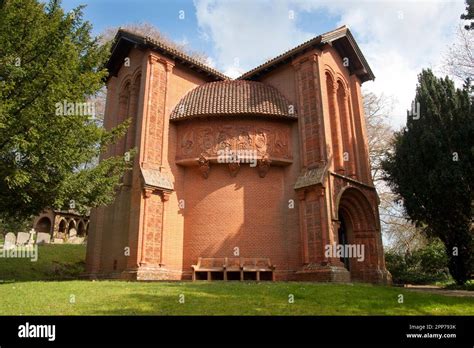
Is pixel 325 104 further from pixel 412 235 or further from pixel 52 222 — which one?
pixel 52 222

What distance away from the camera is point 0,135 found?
10625 millimetres

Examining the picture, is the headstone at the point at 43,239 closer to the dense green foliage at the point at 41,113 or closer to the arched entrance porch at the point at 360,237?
the dense green foliage at the point at 41,113

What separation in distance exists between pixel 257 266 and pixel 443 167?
28.7ft

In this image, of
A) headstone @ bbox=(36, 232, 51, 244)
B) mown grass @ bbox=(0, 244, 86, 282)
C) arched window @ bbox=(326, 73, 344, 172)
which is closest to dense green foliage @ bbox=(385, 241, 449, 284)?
arched window @ bbox=(326, 73, 344, 172)

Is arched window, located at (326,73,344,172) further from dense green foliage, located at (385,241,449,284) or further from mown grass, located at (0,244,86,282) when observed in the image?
mown grass, located at (0,244,86,282)

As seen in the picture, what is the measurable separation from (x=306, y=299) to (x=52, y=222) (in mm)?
28353

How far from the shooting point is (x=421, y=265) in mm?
24781

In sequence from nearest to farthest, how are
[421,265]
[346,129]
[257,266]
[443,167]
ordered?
[443,167], [257,266], [346,129], [421,265]

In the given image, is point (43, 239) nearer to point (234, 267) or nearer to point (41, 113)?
point (234, 267)

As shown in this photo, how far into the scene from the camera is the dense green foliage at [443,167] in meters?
15.2

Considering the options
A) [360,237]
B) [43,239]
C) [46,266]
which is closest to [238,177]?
[360,237]

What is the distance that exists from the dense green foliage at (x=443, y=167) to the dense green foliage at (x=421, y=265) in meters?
6.24

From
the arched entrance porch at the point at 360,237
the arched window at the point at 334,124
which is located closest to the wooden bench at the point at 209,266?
the arched entrance porch at the point at 360,237

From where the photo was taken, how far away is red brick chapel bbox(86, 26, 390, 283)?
52.7 ft
